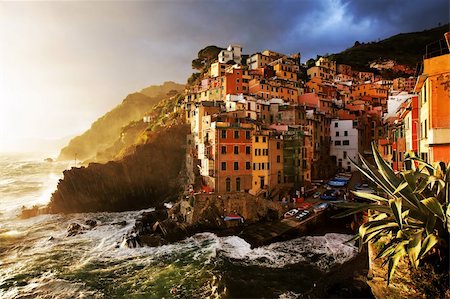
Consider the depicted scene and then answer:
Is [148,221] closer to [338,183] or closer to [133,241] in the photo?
[133,241]

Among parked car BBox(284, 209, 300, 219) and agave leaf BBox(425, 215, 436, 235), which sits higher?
agave leaf BBox(425, 215, 436, 235)

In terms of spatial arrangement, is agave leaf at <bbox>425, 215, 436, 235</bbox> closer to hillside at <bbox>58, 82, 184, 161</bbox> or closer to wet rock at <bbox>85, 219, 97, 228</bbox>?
wet rock at <bbox>85, 219, 97, 228</bbox>

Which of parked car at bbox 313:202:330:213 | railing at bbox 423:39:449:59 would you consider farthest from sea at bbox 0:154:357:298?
railing at bbox 423:39:449:59

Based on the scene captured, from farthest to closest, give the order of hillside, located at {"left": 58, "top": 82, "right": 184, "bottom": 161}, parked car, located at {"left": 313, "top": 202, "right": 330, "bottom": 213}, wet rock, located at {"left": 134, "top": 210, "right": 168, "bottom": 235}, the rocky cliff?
hillside, located at {"left": 58, "top": 82, "right": 184, "bottom": 161}
the rocky cliff
parked car, located at {"left": 313, "top": 202, "right": 330, "bottom": 213}
wet rock, located at {"left": 134, "top": 210, "right": 168, "bottom": 235}

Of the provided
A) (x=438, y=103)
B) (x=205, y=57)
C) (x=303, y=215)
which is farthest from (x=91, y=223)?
(x=205, y=57)

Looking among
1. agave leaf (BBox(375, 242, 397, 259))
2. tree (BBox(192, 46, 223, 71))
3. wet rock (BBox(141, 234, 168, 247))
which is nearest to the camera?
agave leaf (BBox(375, 242, 397, 259))

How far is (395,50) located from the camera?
139250mm

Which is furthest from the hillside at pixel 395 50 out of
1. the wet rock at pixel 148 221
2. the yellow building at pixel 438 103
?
the yellow building at pixel 438 103

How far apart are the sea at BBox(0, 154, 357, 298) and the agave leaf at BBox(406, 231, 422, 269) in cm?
1483

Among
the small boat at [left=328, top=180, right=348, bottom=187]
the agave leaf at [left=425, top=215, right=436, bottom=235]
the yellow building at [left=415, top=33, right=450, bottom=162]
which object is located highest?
the yellow building at [left=415, top=33, right=450, bottom=162]

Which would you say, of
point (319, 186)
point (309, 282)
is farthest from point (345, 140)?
point (309, 282)

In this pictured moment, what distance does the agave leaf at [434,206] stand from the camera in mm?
7357

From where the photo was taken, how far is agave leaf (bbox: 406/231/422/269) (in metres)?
7.06

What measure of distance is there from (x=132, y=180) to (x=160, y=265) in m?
29.9
